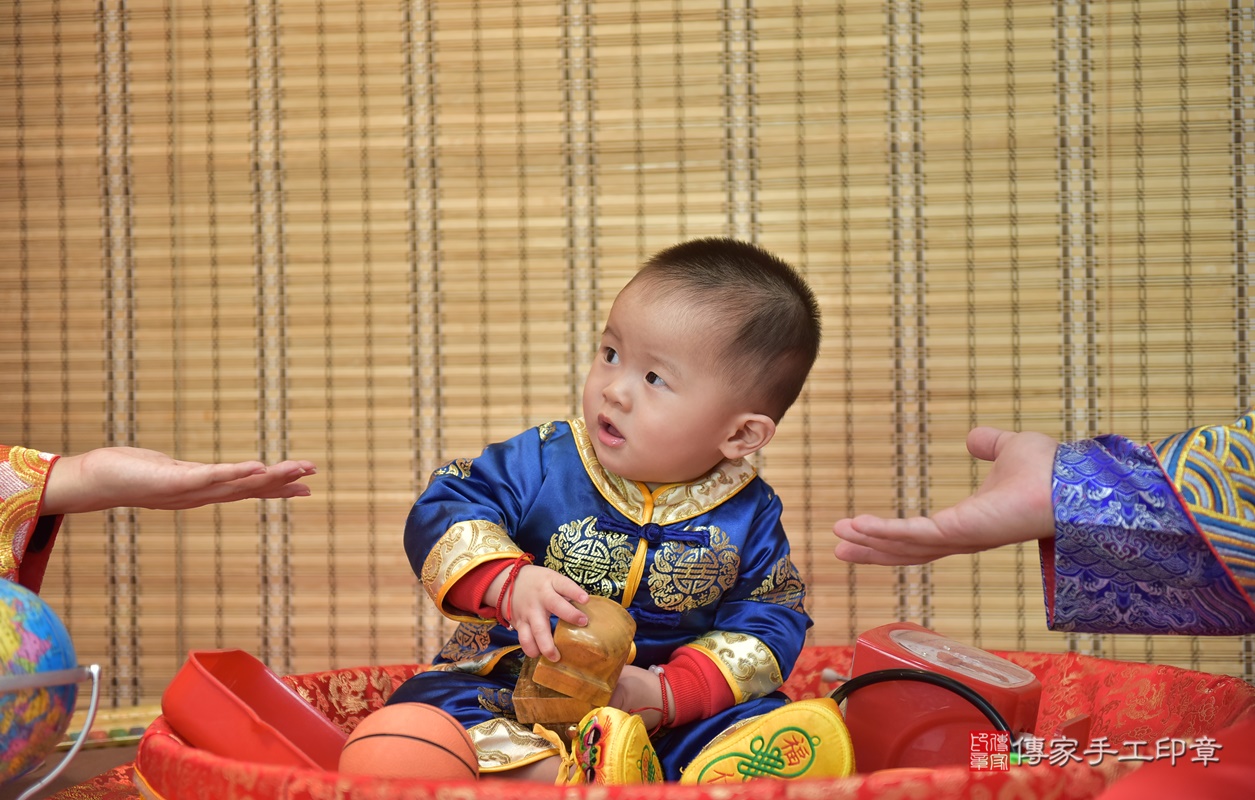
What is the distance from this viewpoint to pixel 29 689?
666mm

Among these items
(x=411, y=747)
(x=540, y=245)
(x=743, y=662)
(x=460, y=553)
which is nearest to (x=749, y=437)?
(x=743, y=662)

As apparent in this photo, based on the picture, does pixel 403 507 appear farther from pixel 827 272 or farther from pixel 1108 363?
pixel 1108 363

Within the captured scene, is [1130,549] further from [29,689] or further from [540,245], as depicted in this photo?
[540,245]

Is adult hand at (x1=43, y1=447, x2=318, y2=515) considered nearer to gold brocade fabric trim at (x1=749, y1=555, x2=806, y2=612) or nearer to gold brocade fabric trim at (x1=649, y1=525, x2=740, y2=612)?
gold brocade fabric trim at (x1=649, y1=525, x2=740, y2=612)

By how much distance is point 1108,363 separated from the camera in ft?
5.04

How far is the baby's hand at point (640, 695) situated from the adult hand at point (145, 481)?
336mm

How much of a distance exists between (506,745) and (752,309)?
0.46m

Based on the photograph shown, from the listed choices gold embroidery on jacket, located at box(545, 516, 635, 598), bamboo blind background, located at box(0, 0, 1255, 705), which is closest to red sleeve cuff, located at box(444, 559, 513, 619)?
gold embroidery on jacket, located at box(545, 516, 635, 598)

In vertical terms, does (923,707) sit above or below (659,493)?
below

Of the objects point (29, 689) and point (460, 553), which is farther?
point (460, 553)

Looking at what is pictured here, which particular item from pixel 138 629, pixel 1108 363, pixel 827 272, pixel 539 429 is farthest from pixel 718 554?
pixel 138 629

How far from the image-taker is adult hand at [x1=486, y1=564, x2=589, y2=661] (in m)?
0.78

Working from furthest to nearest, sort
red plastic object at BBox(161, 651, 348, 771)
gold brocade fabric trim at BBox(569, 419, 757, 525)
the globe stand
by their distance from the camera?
1. gold brocade fabric trim at BBox(569, 419, 757, 525)
2. red plastic object at BBox(161, 651, 348, 771)
3. the globe stand

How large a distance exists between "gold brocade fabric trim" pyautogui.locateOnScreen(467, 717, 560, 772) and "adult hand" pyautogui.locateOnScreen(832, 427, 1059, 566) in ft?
1.01
